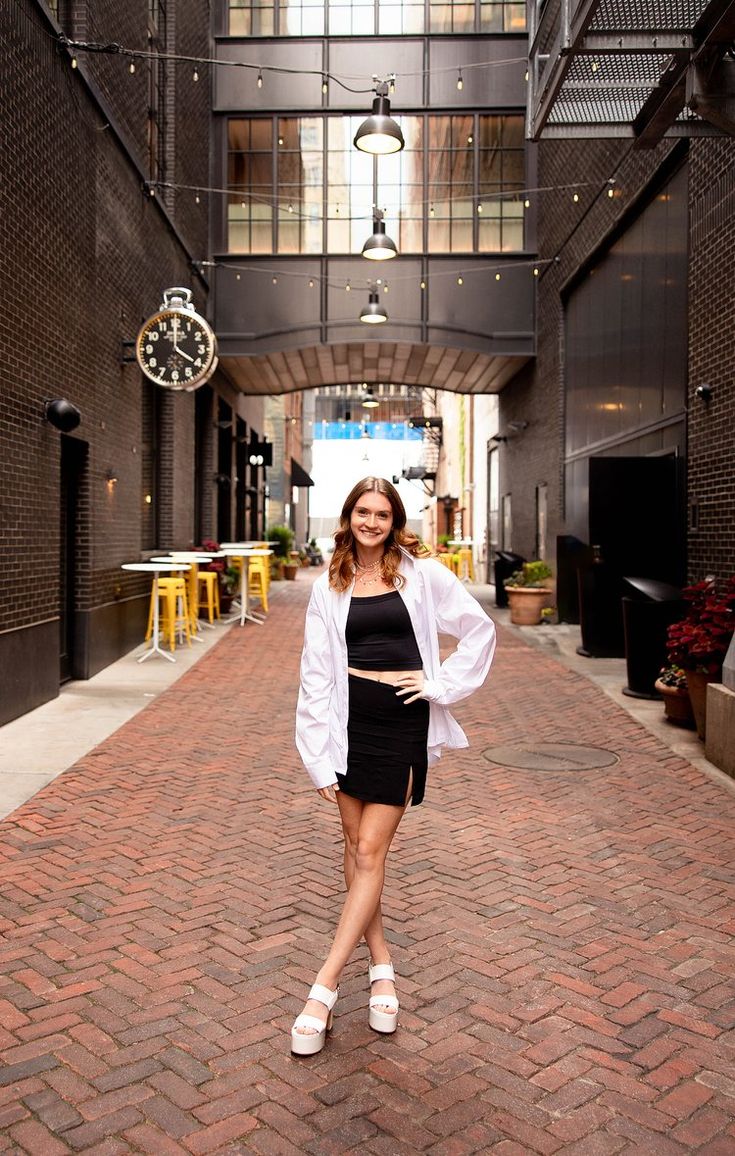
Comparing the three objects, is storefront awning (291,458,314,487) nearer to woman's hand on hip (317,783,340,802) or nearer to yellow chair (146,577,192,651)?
yellow chair (146,577,192,651)

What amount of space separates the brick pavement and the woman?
1.19 ft

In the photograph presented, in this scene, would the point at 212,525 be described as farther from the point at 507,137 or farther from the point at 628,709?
the point at 628,709

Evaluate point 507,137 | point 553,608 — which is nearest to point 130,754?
point 553,608

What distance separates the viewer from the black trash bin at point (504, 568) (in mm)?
19188

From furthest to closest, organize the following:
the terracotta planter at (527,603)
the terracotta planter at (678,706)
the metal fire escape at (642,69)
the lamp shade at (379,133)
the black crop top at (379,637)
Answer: the terracotta planter at (527,603) → the lamp shade at (379,133) → the terracotta planter at (678,706) → the metal fire escape at (642,69) → the black crop top at (379,637)

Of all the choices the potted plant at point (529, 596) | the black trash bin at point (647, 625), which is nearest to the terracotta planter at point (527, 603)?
the potted plant at point (529, 596)

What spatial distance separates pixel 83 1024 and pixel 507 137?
64.2ft

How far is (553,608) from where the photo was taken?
57.5 ft

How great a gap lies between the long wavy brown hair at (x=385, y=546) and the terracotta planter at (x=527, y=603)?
540 inches

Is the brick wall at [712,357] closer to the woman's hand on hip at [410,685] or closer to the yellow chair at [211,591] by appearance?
the woman's hand on hip at [410,685]

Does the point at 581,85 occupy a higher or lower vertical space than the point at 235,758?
higher

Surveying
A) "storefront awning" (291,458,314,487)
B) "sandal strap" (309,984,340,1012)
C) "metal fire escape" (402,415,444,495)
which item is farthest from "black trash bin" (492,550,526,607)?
"metal fire escape" (402,415,444,495)

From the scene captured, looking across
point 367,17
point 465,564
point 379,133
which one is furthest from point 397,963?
point 465,564

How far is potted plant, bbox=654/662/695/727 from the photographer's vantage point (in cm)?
840
